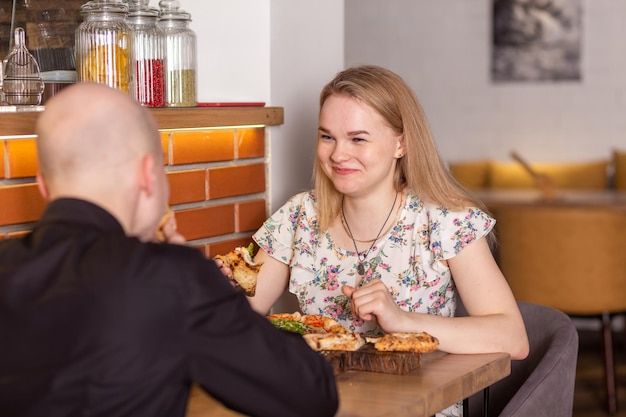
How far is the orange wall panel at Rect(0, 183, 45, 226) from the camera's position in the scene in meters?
2.23

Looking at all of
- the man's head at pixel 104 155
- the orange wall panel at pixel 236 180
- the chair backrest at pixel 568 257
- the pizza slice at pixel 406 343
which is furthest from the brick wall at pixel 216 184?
the chair backrest at pixel 568 257

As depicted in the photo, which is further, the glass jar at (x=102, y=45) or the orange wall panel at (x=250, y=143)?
the orange wall panel at (x=250, y=143)

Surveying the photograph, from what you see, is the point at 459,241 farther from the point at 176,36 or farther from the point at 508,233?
the point at 508,233

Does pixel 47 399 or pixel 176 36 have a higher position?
pixel 176 36

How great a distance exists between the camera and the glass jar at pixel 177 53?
8.68 feet

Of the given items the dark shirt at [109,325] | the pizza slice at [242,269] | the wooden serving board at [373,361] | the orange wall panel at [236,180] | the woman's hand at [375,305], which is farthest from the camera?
the orange wall panel at [236,180]

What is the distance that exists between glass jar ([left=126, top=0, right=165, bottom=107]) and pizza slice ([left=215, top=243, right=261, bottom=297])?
488 mm

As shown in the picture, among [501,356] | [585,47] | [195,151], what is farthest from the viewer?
[585,47]

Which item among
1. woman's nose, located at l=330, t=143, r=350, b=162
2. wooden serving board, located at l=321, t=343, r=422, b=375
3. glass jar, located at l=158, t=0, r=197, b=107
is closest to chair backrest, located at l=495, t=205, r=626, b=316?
woman's nose, located at l=330, t=143, r=350, b=162

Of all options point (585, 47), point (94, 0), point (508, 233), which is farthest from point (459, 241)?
point (585, 47)

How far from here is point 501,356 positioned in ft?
7.21

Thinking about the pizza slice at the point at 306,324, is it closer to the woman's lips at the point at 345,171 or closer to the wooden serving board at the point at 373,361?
the wooden serving board at the point at 373,361

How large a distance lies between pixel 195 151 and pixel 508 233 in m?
2.53

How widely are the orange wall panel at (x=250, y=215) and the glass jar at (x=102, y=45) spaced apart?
24.4 inches
